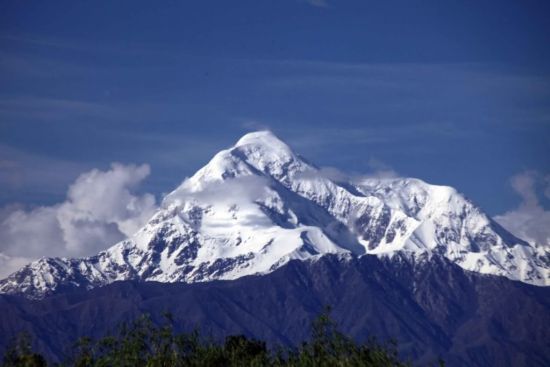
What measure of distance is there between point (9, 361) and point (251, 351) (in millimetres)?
62345

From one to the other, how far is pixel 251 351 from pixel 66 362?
2422 inches

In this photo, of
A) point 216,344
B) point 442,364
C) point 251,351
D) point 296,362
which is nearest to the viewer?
point 442,364

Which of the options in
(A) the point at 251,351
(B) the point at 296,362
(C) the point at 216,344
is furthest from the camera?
(A) the point at 251,351

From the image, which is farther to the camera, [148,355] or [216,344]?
[216,344]

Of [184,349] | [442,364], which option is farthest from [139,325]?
[442,364]

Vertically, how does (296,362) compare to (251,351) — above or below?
below

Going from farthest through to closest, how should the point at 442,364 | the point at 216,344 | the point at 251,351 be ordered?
the point at 251,351, the point at 216,344, the point at 442,364

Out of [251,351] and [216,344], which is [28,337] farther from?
[251,351]

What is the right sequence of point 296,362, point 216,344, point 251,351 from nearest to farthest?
point 296,362 < point 216,344 < point 251,351

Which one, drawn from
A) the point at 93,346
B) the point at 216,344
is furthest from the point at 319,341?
the point at 93,346

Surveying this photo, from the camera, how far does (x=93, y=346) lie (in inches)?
5719

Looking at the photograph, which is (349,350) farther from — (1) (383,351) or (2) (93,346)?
(2) (93,346)

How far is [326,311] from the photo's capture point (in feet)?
522

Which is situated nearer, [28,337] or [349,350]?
[28,337]
